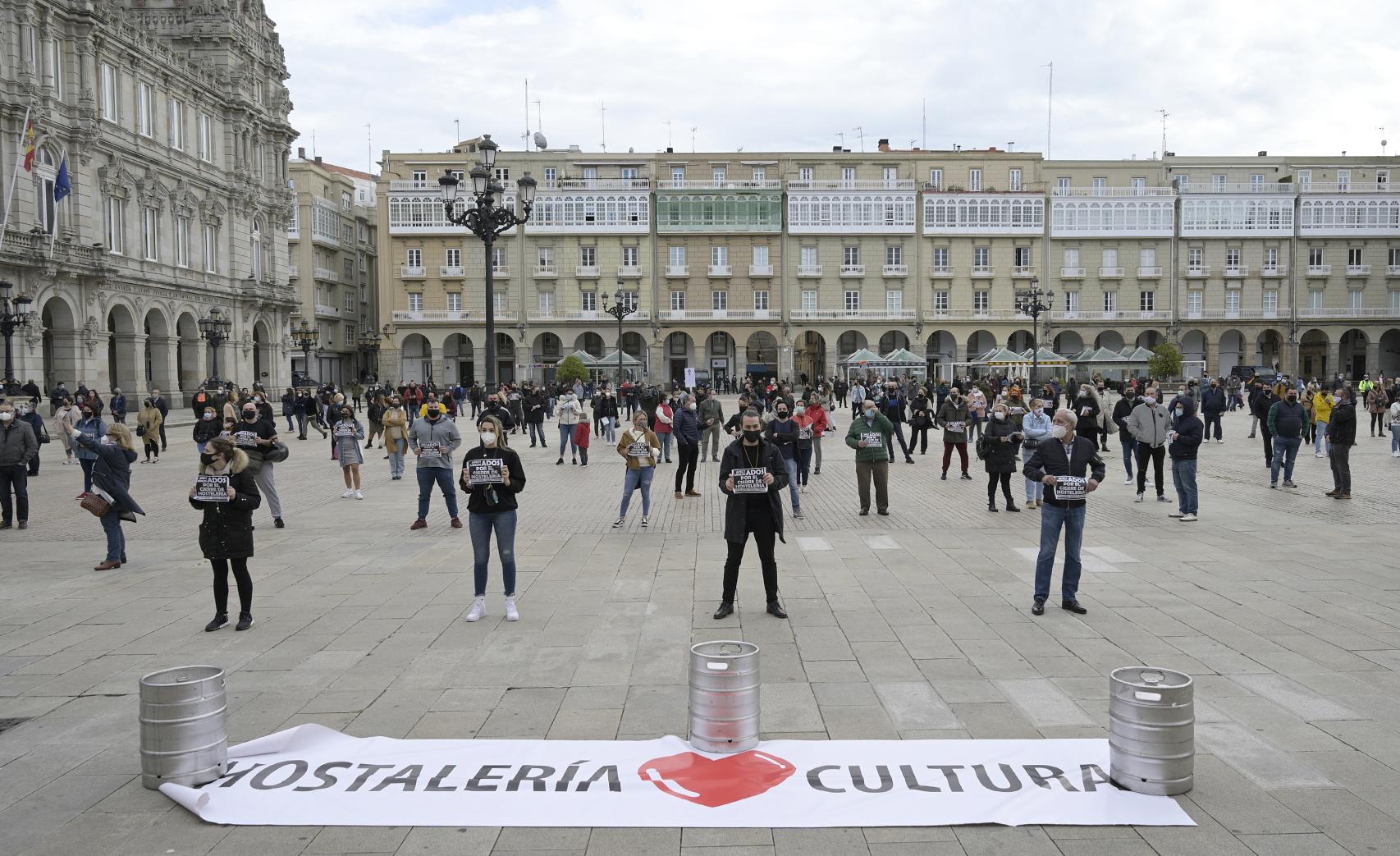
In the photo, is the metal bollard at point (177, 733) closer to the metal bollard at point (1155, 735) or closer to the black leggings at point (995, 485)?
the metal bollard at point (1155, 735)

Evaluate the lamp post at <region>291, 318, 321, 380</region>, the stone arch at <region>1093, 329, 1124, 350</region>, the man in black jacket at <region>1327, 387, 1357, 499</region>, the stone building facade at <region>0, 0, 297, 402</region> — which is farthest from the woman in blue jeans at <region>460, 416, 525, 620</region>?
the stone arch at <region>1093, 329, 1124, 350</region>

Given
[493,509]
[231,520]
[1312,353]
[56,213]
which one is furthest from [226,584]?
[1312,353]

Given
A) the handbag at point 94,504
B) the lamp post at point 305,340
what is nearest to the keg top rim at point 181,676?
the handbag at point 94,504

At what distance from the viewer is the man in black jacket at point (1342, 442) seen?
45.8ft

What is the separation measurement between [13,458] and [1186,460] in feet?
47.6

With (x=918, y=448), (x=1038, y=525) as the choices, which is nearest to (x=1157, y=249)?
(x=918, y=448)

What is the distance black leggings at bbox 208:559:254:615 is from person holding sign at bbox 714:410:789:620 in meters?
3.58

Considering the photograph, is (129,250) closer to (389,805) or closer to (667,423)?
(667,423)

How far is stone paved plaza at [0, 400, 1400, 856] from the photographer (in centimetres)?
421

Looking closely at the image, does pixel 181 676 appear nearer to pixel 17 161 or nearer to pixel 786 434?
pixel 786 434

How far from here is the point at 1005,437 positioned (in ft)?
43.5

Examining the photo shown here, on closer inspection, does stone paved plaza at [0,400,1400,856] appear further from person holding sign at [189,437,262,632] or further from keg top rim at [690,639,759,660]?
keg top rim at [690,639,759,660]

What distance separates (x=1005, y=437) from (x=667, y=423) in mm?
6796

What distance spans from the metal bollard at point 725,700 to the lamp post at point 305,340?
156 ft
